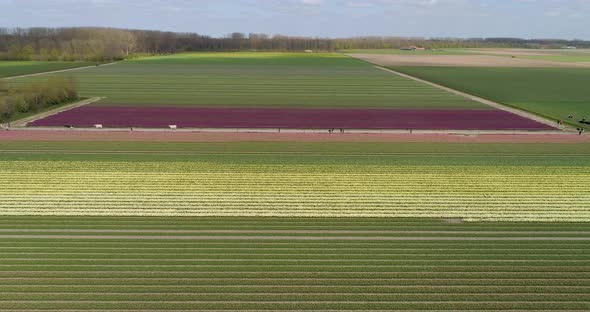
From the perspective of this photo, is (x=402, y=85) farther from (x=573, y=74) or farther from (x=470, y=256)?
(x=470, y=256)

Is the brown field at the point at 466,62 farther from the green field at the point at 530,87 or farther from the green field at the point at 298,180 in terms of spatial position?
the green field at the point at 298,180

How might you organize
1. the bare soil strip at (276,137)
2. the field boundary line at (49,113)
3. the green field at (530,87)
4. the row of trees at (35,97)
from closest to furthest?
the bare soil strip at (276,137) → the field boundary line at (49,113) → the row of trees at (35,97) → the green field at (530,87)

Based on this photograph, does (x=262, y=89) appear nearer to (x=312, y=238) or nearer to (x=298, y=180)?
(x=298, y=180)

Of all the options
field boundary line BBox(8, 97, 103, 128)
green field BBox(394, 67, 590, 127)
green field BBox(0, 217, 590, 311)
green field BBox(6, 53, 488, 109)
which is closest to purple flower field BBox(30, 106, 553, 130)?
field boundary line BBox(8, 97, 103, 128)

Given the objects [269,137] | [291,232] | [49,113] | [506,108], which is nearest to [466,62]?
[506,108]

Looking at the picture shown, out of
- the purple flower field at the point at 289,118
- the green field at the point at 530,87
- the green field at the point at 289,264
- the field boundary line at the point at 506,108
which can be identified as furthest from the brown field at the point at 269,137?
the green field at the point at 289,264

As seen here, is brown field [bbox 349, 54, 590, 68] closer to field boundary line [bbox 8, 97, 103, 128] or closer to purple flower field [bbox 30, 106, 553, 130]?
purple flower field [bbox 30, 106, 553, 130]
